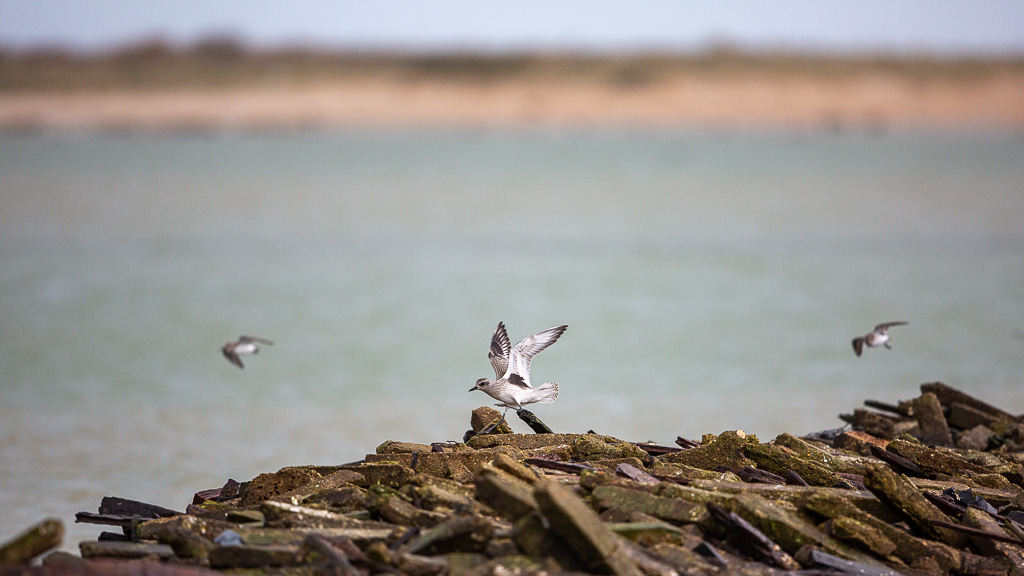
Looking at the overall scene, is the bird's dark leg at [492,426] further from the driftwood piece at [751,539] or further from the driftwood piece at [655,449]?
the driftwood piece at [751,539]

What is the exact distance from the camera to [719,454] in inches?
260

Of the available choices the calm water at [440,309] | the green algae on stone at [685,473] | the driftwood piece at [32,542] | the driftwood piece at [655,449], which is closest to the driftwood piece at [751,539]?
the green algae on stone at [685,473]

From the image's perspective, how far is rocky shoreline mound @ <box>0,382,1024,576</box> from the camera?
4855 millimetres

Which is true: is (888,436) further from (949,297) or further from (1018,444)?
(949,297)

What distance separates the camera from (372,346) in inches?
708

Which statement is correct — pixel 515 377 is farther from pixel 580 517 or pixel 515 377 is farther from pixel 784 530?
pixel 580 517

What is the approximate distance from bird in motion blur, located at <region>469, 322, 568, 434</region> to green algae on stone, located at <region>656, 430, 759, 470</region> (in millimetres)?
818

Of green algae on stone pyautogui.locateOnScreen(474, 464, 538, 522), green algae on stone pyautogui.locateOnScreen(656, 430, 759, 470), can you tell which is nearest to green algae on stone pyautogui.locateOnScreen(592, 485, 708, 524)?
green algae on stone pyautogui.locateOnScreen(474, 464, 538, 522)

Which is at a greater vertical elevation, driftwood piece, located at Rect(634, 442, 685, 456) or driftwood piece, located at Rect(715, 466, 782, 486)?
driftwood piece, located at Rect(634, 442, 685, 456)

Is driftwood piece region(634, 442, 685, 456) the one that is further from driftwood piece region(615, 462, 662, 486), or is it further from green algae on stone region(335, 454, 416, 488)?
green algae on stone region(335, 454, 416, 488)

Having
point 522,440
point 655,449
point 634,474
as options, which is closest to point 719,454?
point 655,449

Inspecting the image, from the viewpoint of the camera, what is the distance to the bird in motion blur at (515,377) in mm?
6684

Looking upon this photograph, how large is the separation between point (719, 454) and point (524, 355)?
132cm

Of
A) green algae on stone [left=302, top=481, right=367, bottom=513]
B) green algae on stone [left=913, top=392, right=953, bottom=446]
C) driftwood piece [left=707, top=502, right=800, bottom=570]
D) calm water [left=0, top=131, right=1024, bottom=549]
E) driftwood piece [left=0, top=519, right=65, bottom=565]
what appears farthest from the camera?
calm water [left=0, top=131, right=1024, bottom=549]
